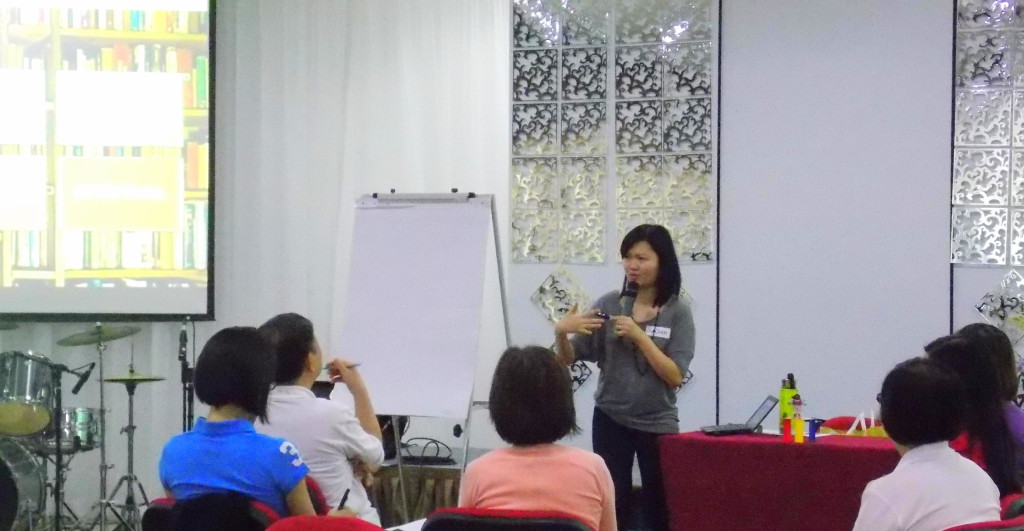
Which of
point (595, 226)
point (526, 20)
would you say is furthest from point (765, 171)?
point (526, 20)

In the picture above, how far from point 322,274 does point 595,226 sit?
1.62m

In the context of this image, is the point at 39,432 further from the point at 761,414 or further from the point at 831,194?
the point at 831,194

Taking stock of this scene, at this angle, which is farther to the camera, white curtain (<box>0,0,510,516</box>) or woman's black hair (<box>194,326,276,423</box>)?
white curtain (<box>0,0,510,516</box>)

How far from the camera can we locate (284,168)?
18.0ft

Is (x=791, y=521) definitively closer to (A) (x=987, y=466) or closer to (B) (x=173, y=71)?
(A) (x=987, y=466)

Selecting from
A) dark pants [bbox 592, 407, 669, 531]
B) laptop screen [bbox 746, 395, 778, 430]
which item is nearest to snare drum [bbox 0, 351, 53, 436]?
dark pants [bbox 592, 407, 669, 531]

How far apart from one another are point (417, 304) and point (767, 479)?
1.69 meters

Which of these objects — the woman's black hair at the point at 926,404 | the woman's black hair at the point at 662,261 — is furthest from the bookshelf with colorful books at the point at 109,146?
the woman's black hair at the point at 926,404

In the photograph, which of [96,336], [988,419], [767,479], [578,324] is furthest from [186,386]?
[988,419]

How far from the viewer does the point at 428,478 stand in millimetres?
4320

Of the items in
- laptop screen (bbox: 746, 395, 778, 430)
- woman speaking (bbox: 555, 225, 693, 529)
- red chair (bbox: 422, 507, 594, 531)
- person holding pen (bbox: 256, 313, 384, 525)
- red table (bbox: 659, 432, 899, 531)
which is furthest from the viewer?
laptop screen (bbox: 746, 395, 778, 430)

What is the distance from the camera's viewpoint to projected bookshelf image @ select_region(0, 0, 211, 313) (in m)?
5.09

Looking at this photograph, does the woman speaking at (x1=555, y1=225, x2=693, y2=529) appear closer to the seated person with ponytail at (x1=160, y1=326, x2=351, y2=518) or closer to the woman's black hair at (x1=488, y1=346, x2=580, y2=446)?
the woman's black hair at (x1=488, y1=346, x2=580, y2=446)

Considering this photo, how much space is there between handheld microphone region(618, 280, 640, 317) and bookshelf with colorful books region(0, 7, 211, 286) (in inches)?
110
